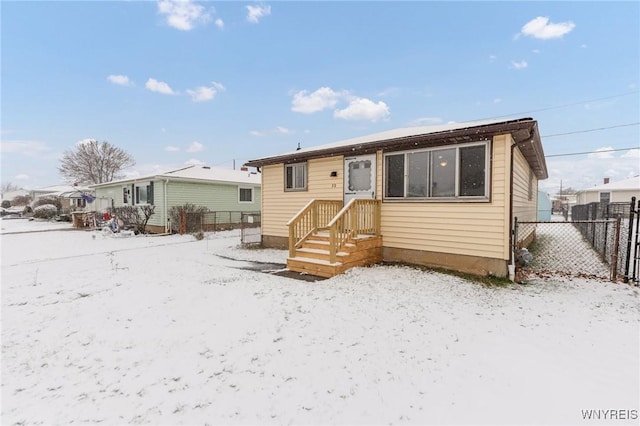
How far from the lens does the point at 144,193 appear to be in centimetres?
1712

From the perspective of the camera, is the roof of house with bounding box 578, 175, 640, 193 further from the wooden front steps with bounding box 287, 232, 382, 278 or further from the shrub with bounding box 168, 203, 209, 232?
the shrub with bounding box 168, 203, 209, 232

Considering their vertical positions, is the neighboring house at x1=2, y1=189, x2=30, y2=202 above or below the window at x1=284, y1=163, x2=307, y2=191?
above

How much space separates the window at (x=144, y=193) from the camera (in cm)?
1646

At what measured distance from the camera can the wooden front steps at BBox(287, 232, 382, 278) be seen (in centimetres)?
632

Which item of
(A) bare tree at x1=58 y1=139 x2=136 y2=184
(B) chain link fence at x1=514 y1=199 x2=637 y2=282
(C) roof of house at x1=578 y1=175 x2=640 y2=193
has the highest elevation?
(A) bare tree at x1=58 y1=139 x2=136 y2=184

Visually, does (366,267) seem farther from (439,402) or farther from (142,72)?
(142,72)

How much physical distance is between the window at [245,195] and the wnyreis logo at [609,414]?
18.7 metres

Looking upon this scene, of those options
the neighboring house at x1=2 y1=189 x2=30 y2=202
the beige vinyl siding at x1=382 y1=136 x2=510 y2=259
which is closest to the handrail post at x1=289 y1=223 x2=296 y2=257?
the beige vinyl siding at x1=382 y1=136 x2=510 y2=259

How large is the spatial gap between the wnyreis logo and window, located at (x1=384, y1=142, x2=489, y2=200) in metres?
4.26

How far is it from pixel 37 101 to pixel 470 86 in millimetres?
25082

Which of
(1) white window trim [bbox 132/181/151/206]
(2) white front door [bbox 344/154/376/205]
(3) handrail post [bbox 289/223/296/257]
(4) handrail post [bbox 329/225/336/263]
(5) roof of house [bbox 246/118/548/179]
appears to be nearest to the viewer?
(5) roof of house [bbox 246/118/548/179]

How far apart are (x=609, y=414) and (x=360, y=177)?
21.1ft

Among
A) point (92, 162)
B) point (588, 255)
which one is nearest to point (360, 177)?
point (588, 255)

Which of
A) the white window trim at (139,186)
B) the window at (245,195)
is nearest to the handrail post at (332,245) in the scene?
the window at (245,195)
